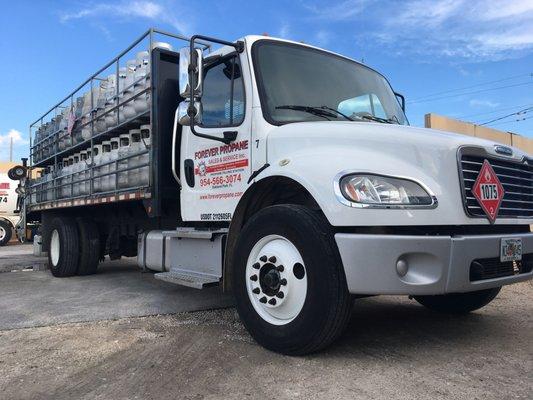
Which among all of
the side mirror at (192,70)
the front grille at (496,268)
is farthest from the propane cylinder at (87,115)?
the front grille at (496,268)

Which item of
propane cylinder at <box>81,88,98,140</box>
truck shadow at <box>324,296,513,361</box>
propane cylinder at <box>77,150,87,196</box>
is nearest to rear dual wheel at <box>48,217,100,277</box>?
propane cylinder at <box>77,150,87,196</box>

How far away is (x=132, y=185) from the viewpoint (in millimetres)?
6508

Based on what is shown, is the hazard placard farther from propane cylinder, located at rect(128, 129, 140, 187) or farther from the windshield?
propane cylinder, located at rect(128, 129, 140, 187)

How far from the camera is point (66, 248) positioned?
864 cm

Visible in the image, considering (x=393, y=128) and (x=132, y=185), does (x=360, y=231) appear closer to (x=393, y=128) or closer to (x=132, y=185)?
(x=393, y=128)

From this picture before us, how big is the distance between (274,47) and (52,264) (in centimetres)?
635

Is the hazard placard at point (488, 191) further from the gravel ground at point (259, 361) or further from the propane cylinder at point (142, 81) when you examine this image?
the propane cylinder at point (142, 81)

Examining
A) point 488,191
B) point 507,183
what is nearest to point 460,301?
point 507,183

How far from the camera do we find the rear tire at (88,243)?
876 centimetres

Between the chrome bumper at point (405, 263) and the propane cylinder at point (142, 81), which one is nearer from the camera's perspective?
the chrome bumper at point (405, 263)

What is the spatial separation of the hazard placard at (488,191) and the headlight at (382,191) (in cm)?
46

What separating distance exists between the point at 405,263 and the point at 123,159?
4.35 m

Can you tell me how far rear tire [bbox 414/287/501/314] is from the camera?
5.03 metres

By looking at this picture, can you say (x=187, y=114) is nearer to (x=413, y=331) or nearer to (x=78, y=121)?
(x=413, y=331)
